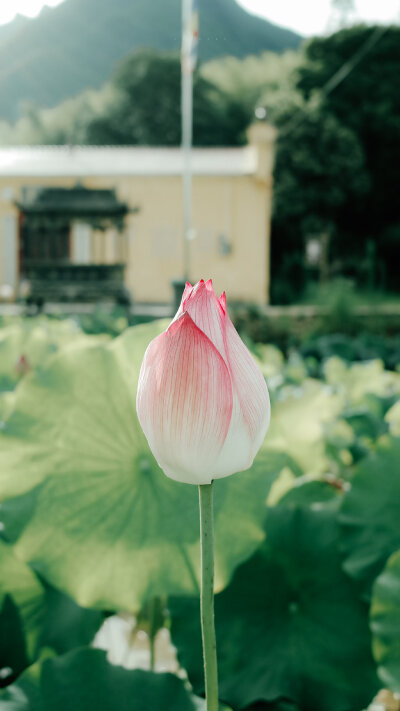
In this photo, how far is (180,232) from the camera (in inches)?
427

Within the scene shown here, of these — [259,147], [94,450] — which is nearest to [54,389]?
[94,450]

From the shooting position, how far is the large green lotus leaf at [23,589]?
1.69 ft

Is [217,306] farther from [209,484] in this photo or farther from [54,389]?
[54,389]

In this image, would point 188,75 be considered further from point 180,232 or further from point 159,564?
point 159,564

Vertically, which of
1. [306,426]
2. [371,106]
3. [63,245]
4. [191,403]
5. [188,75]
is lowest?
[306,426]

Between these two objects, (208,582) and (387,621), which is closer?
(208,582)

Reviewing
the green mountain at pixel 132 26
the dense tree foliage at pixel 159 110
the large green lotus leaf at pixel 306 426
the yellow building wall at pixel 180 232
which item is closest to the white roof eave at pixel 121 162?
the yellow building wall at pixel 180 232

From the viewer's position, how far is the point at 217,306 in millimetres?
272

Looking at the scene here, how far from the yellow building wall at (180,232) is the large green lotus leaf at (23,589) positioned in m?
10.0

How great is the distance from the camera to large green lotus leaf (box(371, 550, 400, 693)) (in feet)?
1.52

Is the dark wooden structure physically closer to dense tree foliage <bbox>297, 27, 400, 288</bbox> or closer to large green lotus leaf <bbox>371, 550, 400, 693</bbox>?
dense tree foliage <bbox>297, 27, 400, 288</bbox>

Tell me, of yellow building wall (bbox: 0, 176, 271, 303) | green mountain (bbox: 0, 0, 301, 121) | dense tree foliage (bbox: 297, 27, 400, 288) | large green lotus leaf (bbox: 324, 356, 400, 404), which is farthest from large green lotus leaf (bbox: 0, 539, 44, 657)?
dense tree foliage (bbox: 297, 27, 400, 288)

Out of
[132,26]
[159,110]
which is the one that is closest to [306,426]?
[132,26]

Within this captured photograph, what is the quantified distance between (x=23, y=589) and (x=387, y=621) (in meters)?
0.26
